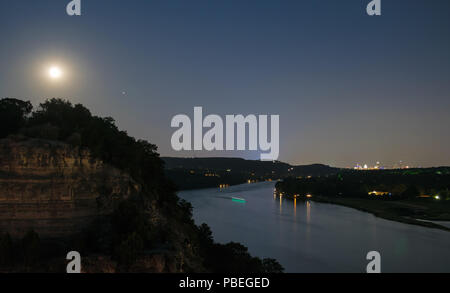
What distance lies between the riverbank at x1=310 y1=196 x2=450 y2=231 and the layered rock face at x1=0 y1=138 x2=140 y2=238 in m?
38.2

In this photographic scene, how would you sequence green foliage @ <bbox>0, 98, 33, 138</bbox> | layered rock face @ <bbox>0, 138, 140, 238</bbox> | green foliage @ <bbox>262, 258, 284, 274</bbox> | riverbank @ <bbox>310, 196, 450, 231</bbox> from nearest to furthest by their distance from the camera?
1. layered rock face @ <bbox>0, 138, 140, 238</bbox>
2. green foliage @ <bbox>0, 98, 33, 138</bbox>
3. green foliage @ <bbox>262, 258, 284, 274</bbox>
4. riverbank @ <bbox>310, 196, 450, 231</bbox>

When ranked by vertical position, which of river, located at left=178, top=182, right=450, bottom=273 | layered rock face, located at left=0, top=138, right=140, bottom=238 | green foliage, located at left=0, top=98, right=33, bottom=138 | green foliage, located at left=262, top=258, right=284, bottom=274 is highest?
green foliage, located at left=0, top=98, right=33, bottom=138

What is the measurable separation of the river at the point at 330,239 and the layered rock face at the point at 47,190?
17.3 m

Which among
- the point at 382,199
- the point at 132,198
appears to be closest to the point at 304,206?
the point at 382,199

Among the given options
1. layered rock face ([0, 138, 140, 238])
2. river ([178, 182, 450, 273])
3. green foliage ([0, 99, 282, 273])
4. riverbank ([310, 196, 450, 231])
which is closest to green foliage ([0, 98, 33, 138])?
green foliage ([0, 99, 282, 273])

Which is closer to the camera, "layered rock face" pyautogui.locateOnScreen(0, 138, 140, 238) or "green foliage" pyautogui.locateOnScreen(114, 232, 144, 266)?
"green foliage" pyautogui.locateOnScreen(114, 232, 144, 266)

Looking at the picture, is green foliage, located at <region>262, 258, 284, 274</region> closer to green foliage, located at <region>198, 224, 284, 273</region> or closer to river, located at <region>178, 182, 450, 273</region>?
green foliage, located at <region>198, 224, 284, 273</region>

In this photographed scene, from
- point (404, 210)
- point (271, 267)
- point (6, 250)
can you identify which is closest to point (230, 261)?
point (271, 267)

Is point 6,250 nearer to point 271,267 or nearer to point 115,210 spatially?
point 115,210

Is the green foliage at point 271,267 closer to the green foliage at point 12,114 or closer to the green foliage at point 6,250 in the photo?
the green foliage at point 6,250

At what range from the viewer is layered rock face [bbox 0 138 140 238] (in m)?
9.12
